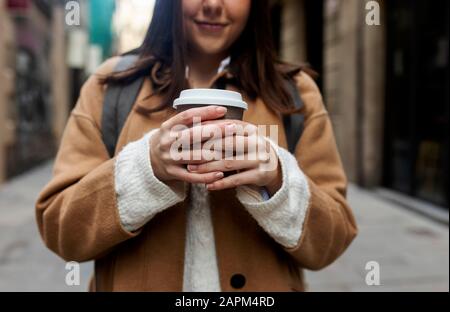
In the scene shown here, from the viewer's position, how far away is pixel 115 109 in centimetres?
142

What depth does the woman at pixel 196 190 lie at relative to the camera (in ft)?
4.09

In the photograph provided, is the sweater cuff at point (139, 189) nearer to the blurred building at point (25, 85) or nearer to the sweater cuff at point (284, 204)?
the sweater cuff at point (284, 204)

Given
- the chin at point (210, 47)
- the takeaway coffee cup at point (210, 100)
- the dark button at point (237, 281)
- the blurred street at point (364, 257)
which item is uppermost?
the chin at point (210, 47)

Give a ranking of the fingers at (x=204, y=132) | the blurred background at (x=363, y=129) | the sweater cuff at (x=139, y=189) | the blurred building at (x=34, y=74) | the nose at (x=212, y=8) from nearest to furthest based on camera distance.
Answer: the fingers at (x=204, y=132)
the sweater cuff at (x=139, y=189)
the nose at (x=212, y=8)
the blurred background at (x=363, y=129)
the blurred building at (x=34, y=74)

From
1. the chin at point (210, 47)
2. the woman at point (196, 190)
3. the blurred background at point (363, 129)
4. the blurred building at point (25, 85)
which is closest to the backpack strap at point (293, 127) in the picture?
the woman at point (196, 190)

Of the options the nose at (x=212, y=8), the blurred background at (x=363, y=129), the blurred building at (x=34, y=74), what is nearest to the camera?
the nose at (x=212, y=8)

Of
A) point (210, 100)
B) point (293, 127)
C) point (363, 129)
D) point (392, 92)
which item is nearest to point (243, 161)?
point (210, 100)

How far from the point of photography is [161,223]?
1.36 m

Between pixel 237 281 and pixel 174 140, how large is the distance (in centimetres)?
52

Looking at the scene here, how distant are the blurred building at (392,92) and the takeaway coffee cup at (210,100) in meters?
5.92

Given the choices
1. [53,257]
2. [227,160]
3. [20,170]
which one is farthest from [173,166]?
[20,170]

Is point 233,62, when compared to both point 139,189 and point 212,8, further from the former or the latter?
point 139,189

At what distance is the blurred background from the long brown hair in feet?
1.75
